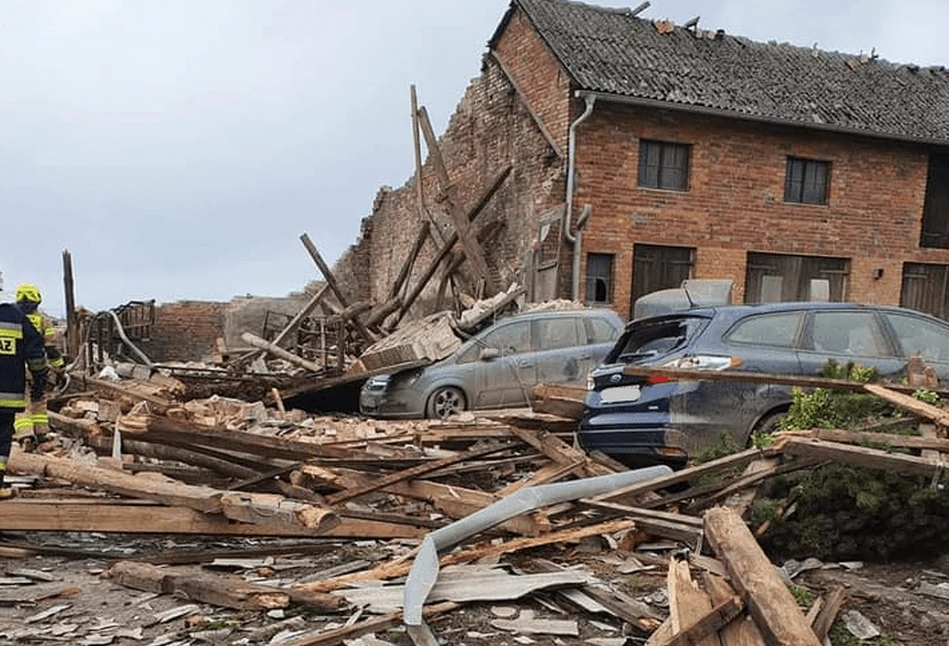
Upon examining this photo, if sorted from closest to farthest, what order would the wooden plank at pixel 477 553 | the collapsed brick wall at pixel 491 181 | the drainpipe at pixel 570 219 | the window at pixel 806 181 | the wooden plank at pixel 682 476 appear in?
1. the wooden plank at pixel 477 553
2. the wooden plank at pixel 682 476
3. the drainpipe at pixel 570 219
4. the collapsed brick wall at pixel 491 181
5. the window at pixel 806 181

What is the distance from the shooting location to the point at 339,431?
9.59 meters

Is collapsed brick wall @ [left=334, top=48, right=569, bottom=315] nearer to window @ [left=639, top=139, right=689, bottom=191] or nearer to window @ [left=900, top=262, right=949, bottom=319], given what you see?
window @ [left=639, top=139, right=689, bottom=191]

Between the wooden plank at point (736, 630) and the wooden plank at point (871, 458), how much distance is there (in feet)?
4.13

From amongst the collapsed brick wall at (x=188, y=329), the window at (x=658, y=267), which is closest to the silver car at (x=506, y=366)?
the window at (x=658, y=267)

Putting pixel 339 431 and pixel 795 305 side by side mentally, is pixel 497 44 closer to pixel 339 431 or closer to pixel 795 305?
pixel 339 431

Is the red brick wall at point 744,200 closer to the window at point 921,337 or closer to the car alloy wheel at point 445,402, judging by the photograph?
the car alloy wheel at point 445,402

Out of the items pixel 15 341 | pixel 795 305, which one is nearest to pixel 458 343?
pixel 795 305

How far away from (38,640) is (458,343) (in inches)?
335

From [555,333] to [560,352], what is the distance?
321 mm

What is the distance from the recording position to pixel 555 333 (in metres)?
11.3

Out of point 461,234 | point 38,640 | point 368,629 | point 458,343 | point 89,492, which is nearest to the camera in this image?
point 368,629

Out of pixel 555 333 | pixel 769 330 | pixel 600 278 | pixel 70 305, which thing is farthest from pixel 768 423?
pixel 70 305

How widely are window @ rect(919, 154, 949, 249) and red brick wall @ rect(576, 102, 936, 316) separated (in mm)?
481

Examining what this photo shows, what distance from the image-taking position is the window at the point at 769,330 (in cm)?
637
